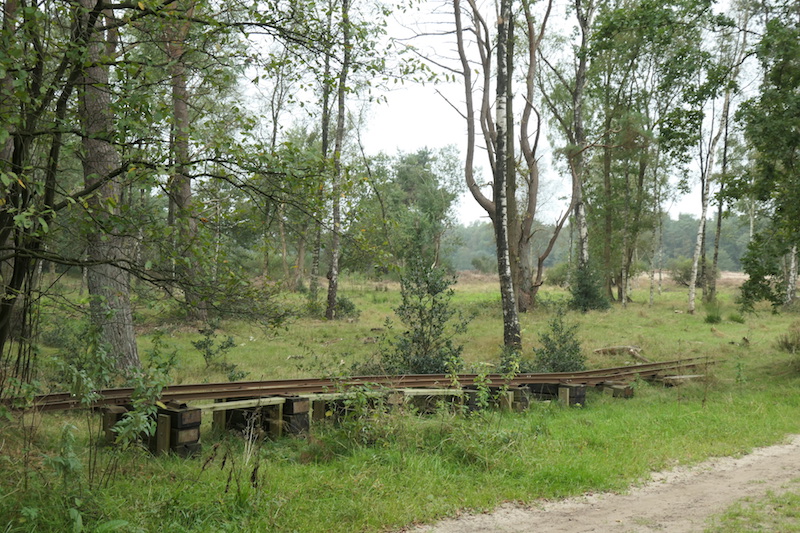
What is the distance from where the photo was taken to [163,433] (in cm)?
669

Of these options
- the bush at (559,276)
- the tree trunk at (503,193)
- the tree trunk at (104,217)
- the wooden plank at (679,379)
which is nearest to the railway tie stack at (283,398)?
the tree trunk at (104,217)

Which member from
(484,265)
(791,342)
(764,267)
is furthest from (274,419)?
(484,265)

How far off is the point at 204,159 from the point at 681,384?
10.8 metres

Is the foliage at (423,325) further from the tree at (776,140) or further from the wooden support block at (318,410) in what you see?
the tree at (776,140)

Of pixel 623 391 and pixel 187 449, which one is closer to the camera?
pixel 187 449

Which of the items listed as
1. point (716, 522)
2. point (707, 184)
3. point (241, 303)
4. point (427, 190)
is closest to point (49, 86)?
point (241, 303)

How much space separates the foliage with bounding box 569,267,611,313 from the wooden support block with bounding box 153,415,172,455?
22.1 metres

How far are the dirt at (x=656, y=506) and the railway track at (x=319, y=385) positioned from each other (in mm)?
2479

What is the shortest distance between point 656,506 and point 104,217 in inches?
226

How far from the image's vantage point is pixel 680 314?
26.2 meters

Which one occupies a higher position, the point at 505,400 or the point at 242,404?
the point at 242,404

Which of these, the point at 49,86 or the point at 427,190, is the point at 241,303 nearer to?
the point at 49,86

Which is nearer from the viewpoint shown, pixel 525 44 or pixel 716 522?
pixel 716 522

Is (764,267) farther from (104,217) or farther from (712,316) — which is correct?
(104,217)
